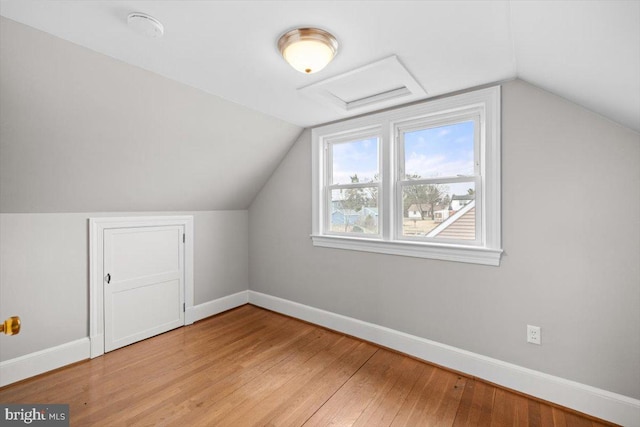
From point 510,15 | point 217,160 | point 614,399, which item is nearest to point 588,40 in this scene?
point 510,15

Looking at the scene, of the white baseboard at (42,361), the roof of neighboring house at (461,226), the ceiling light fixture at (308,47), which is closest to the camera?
the ceiling light fixture at (308,47)

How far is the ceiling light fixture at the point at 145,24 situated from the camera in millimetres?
1369

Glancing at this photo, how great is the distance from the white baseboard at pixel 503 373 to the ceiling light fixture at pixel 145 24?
281 centimetres

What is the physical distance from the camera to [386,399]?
2.02 metres

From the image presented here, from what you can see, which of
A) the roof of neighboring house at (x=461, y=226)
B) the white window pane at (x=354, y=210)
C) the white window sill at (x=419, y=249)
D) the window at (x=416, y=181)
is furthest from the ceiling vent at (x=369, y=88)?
→ the white window sill at (x=419, y=249)

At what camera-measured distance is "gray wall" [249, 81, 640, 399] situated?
176 centimetres

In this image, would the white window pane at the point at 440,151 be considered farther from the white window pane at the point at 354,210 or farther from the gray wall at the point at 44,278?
the gray wall at the point at 44,278

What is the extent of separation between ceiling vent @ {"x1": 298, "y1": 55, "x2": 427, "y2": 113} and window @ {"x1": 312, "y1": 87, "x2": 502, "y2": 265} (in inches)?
8.2

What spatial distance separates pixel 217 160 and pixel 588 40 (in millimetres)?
2823

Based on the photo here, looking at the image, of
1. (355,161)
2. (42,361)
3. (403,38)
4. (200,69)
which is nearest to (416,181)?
(355,161)

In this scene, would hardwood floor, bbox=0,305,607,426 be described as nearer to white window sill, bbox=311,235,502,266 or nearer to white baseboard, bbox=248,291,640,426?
white baseboard, bbox=248,291,640,426

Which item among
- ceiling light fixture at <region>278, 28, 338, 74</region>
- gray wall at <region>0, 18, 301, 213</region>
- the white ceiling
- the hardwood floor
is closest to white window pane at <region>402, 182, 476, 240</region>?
the white ceiling

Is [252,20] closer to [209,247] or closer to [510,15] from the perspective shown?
[510,15]

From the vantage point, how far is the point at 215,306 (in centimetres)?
358
